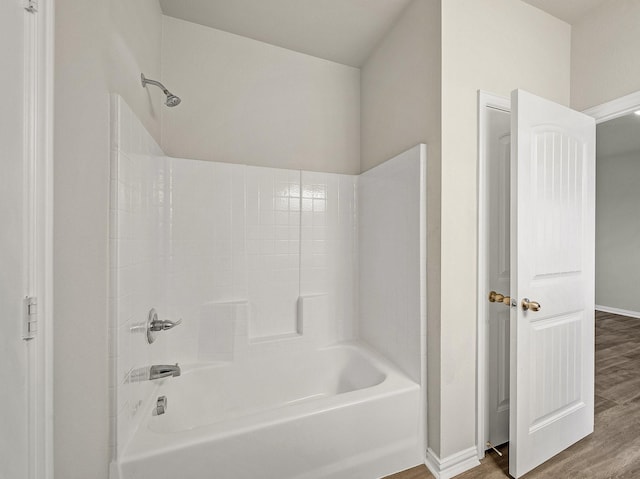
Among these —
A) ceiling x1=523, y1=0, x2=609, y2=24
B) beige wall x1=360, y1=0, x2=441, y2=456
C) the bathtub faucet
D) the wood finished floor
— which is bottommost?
the wood finished floor

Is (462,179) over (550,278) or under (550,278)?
over

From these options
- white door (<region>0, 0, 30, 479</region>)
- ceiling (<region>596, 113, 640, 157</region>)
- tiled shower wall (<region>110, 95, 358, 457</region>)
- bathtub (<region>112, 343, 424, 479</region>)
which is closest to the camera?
white door (<region>0, 0, 30, 479</region>)

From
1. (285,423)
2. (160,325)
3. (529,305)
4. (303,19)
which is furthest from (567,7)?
(160,325)

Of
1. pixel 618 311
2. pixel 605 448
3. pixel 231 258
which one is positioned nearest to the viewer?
pixel 605 448

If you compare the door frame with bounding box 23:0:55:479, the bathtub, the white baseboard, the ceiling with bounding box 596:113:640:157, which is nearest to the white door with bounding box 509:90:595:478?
the bathtub

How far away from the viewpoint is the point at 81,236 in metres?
0.96

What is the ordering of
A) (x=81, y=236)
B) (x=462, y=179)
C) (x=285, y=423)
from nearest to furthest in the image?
(x=81, y=236), (x=285, y=423), (x=462, y=179)

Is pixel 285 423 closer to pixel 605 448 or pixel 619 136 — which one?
pixel 605 448

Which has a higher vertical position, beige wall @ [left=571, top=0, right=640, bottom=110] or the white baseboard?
beige wall @ [left=571, top=0, right=640, bottom=110]

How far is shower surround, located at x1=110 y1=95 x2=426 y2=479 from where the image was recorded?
1.18 m

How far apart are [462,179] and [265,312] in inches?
60.4

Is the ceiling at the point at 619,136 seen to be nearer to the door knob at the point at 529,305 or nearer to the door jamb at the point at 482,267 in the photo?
the door jamb at the point at 482,267

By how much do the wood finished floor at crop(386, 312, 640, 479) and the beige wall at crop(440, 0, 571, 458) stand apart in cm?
18

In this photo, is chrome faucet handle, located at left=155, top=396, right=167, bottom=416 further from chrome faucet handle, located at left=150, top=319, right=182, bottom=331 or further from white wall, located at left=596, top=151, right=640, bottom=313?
white wall, located at left=596, top=151, right=640, bottom=313
